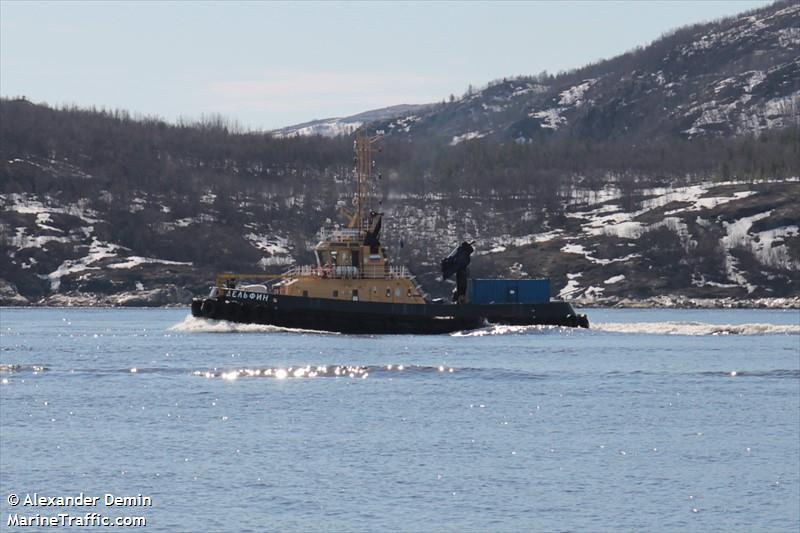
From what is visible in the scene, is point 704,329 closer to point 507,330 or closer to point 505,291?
point 505,291

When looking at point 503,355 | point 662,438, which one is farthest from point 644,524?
point 503,355

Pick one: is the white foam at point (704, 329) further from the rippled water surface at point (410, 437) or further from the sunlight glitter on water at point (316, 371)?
the sunlight glitter on water at point (316, 371)

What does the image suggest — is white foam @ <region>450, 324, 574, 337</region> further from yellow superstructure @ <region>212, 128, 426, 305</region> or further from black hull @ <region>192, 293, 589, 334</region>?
yellow superstructure @ <region>212, 128, 426, 305</region>

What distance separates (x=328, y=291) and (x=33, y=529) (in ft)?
225

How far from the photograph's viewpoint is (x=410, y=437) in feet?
164

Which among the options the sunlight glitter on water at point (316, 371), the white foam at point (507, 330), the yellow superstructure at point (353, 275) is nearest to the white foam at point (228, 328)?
the yellow superstructure at point (353, 275)

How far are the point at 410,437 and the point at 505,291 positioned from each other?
2412 inches

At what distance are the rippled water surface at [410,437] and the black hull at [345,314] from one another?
12867 millimetres

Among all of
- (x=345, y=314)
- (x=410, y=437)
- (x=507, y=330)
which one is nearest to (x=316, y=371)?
(x=410, y=437)

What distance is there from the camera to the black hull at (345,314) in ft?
335

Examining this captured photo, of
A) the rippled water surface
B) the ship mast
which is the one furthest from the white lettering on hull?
the rippled water surface

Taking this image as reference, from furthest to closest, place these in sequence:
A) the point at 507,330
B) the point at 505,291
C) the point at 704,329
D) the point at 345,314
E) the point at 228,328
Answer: the point at 704,329, the point at 505,291, the point at 507,330, the point at 228,328, the point at 345,314

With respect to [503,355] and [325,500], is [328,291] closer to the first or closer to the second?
[503,355]

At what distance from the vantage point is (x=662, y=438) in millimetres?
50562
